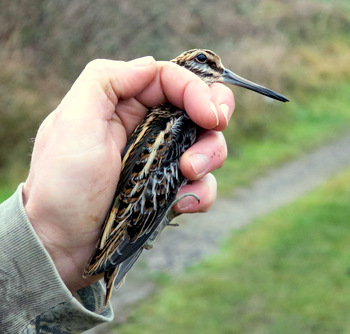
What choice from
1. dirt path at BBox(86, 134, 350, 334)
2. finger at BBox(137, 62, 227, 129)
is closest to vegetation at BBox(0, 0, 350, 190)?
dirt path at BBox(86, 134, 350, 334)

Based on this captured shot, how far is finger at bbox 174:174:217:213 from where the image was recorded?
3.18 metres

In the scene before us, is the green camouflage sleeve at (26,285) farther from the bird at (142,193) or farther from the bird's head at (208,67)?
the bird's head at (208,67)

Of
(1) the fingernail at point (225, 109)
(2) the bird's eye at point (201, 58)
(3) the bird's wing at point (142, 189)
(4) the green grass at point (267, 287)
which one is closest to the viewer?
(3) the bird's wing at point (142, 189)

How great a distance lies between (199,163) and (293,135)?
1069 cm

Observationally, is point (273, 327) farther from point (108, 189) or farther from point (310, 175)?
point (310, 175)

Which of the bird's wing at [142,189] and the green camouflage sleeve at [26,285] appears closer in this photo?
the green camouflage sleeve at [26,285]

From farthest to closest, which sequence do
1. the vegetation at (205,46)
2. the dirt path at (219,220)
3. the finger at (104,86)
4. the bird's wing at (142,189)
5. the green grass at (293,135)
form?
the green grass at (293,135) < the vegetation at (205,46) < the dirt path at (219,220) < the finger at (104,86) < the bird's wing at (142,189)

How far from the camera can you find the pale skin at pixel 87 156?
2.92 metres

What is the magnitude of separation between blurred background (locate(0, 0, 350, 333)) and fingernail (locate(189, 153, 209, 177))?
3.69m

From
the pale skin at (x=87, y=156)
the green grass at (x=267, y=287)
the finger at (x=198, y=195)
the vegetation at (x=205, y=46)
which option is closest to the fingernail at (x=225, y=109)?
the pale skin at (x=87, y=156)

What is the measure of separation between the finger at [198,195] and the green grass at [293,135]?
6703 mm

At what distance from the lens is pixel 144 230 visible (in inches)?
115

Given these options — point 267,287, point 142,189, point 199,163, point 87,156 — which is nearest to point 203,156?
point 199,163

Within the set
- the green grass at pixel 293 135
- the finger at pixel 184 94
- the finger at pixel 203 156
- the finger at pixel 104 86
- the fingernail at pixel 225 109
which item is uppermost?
the finger at pixel 104 86
